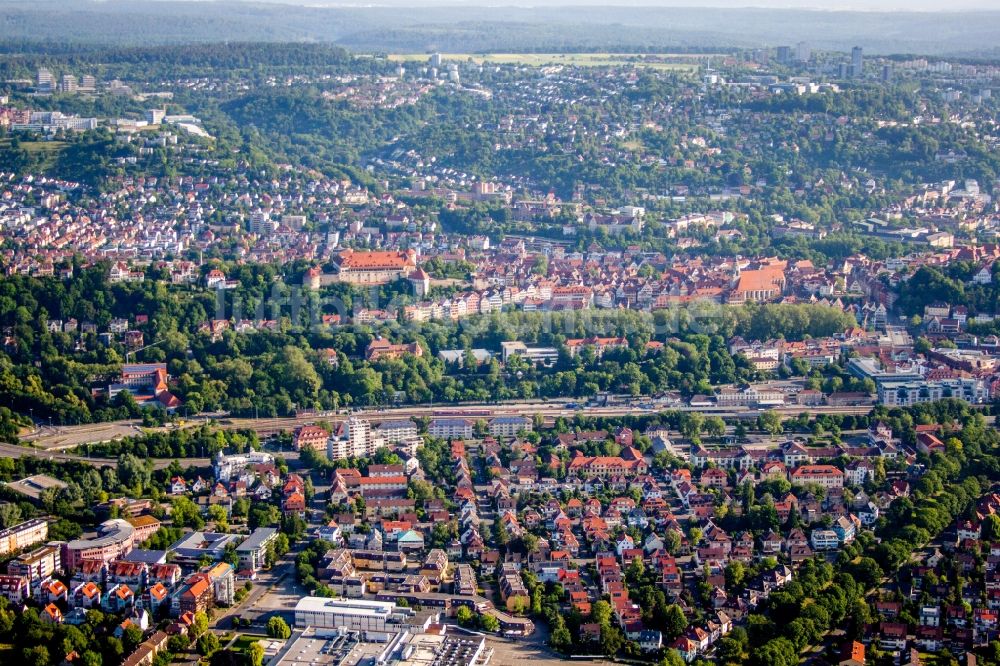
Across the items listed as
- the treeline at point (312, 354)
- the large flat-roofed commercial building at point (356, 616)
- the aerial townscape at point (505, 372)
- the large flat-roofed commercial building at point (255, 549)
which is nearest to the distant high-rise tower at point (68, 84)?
the aerial townscape at point (505, 372)

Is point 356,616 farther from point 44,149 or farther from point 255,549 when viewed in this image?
point 44,149

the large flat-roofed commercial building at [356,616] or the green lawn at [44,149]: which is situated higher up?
the green lawn at [44,149]

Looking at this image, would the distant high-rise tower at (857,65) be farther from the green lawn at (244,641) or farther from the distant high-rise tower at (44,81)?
the green lawn at (244,641)

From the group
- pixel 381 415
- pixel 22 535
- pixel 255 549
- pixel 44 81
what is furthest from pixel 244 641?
pixel 44 81

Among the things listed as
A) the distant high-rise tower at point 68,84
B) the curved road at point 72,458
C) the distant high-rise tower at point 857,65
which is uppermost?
the distant high-rise tower at point 857,65

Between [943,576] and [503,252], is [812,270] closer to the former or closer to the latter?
[503,252]

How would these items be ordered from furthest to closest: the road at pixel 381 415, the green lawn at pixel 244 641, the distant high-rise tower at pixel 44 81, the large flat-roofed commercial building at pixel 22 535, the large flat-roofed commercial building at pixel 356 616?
1. the distant high-rise tower at pixel 44 81
2. the road at pixel 381 415
3. the large flat-roofed commercial building at pixel 22 535
4. the large flat-roofed commercial building at pixel 356 616
5. the green lawn at pixel 244 641

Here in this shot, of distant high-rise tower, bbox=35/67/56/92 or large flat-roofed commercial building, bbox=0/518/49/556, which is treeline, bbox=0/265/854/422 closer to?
large flat-roofed commercial building, bbox=0/518/49/556
